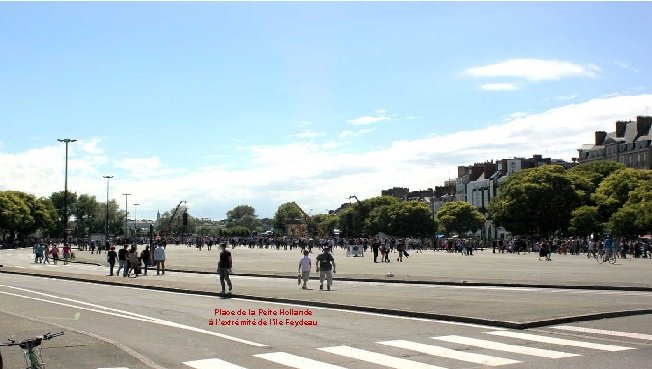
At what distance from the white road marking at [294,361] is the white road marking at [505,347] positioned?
10.3 ft

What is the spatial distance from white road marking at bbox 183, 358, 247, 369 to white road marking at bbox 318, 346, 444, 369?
76.1 inches

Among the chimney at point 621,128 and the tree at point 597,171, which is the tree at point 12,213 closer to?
the tree at point 597,171

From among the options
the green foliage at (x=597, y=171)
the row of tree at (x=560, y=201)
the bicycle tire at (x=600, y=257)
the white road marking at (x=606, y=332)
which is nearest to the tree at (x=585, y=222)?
the row of tree at (x=560, y=201)

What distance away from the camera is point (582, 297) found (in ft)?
75.3

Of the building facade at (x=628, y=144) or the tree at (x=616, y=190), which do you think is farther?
the building facade at (x=628, y=144)

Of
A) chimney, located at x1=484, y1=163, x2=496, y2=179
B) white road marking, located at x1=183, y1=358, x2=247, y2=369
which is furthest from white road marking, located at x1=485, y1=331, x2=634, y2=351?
chimney, located at x1=484, y1=163, x2=496, y2=179

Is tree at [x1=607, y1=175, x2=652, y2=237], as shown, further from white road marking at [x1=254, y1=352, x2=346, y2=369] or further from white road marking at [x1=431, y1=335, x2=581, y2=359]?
white road marking at [x1=254, y1=352, x2=346, y2=369]

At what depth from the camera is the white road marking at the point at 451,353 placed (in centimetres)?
1172

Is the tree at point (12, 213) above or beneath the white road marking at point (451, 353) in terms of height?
above

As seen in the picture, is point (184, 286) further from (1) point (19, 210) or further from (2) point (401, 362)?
(1) point (19, 210)

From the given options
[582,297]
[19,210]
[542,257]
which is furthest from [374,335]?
[19,210]

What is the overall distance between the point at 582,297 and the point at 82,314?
14394 millimetres

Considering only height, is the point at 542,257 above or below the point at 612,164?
below

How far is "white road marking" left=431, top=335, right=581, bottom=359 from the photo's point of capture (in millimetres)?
12266
